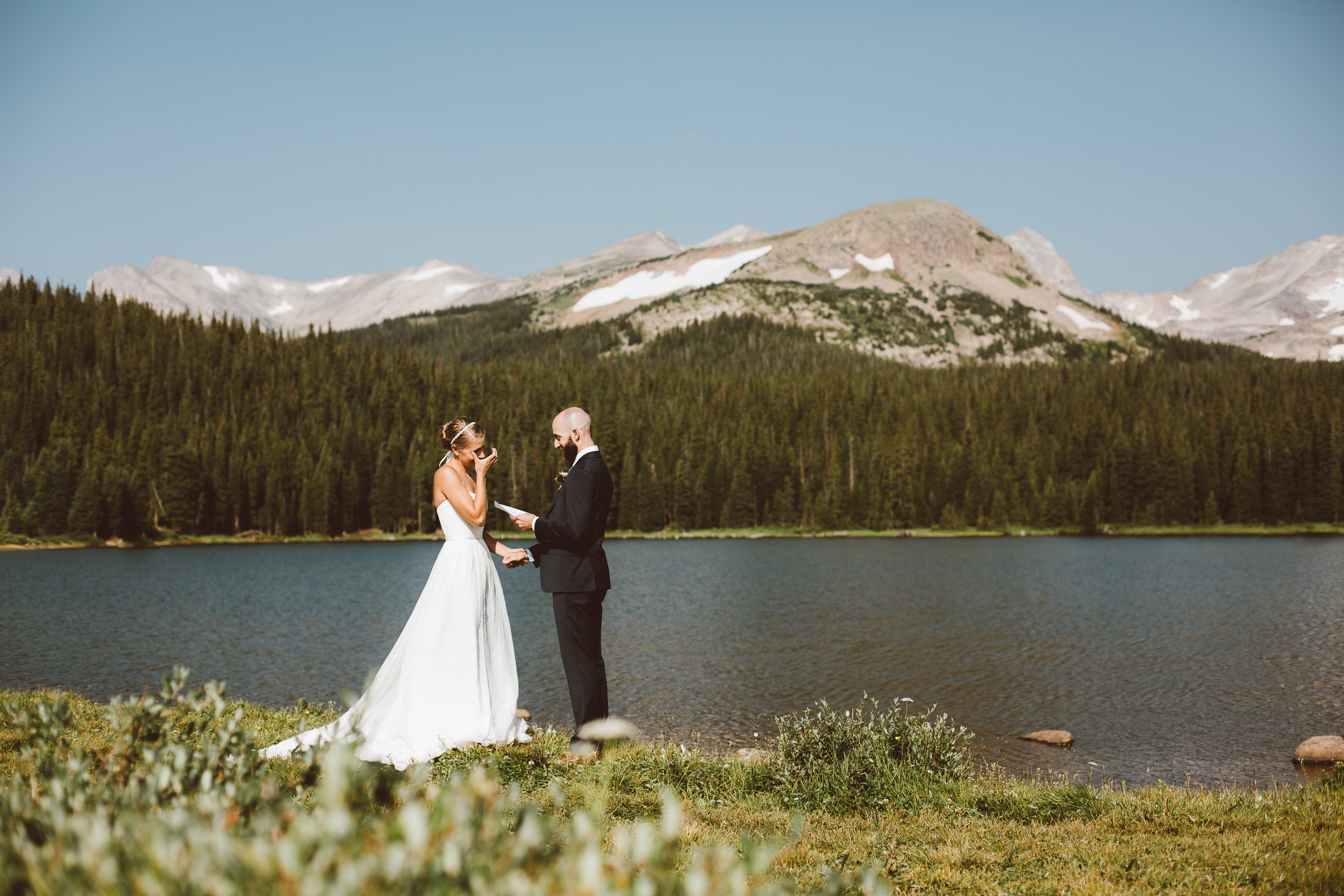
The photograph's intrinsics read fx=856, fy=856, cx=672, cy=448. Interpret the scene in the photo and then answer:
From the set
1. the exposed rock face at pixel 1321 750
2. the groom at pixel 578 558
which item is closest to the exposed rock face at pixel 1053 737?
the exposed rock face at pixel 1321 750

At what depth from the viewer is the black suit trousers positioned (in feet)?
29.8

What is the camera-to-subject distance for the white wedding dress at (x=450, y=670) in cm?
1012

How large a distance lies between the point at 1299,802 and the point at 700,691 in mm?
14896

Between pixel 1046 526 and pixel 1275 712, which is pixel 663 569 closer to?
pixel 1275 712

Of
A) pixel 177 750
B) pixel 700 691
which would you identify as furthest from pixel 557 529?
pixel 700 691

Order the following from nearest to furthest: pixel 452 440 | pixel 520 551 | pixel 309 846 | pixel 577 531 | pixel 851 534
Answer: pixel 309 846 → pixel 577 531 → pixel 520 551 → pixel 452 440 → pixel 851 534

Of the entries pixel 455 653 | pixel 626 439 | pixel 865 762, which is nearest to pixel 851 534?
pixel 626 439

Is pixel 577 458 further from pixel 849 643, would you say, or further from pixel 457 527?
pixel 849 643

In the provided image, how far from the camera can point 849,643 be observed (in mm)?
29719

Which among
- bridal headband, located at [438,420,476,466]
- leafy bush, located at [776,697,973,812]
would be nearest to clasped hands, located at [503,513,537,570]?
bridal headband, located at [438,420,476,466]

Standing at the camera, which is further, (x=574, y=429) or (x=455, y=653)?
(x=455, y=653)

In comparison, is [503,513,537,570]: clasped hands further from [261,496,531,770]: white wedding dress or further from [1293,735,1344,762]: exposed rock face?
[1293,735,1344,762]: exposed rock face

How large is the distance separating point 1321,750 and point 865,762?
38.3 ft

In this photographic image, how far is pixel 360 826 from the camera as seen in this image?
3164mm
